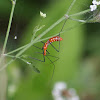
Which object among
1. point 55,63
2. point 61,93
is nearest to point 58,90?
point 61,93

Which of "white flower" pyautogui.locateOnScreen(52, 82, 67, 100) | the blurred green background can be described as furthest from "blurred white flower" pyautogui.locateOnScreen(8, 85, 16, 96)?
"white flower" pyautogui.locateOnScreen(52, 82, 67, 100)

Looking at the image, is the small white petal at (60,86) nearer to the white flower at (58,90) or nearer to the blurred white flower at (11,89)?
the white flower at (58,90)

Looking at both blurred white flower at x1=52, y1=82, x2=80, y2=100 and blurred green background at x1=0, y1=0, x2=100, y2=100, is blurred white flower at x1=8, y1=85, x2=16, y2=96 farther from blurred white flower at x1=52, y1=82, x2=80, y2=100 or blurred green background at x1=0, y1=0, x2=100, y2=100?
blurred white flower at x1=52, y1=82, x2=80, y2=100

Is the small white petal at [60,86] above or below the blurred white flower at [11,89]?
above

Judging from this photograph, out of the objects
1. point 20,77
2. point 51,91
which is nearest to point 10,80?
point 20,77

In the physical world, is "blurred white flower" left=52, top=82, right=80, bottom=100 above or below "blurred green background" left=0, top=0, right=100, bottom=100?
below

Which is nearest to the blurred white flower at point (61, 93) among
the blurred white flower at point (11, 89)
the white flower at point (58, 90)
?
the white flower at point (58, 90)

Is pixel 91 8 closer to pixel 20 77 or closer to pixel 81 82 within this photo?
pixel 20 77

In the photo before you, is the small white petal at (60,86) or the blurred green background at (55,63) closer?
the blurred green background at (55,63)
